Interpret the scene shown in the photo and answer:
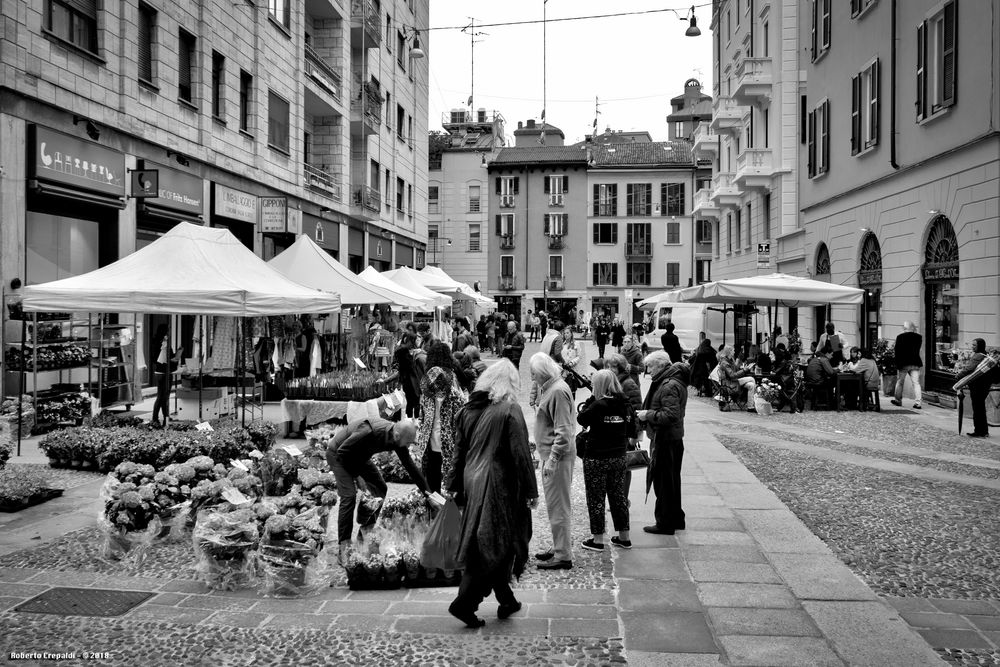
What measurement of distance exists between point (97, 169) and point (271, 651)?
469 inches

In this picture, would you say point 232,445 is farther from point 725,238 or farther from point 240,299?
point 725,238

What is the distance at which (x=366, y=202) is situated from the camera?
96.8ft

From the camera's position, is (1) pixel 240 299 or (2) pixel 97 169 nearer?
(1) pixel 240 299

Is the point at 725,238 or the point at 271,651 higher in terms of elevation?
the point at 725,238

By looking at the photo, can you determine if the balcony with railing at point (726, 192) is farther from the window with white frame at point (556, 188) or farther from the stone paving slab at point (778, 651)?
the stone paving slab at point (778, 651)

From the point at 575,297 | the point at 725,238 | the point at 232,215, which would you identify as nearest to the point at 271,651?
the point at 232,215

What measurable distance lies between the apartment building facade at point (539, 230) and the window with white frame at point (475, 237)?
2.77 metres

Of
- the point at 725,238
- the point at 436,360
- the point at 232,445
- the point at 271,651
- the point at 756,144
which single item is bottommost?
the point at 271,651

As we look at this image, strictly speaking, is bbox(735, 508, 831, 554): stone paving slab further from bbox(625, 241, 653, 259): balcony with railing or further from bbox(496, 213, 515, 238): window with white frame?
bbox(625, 241, 653, 259): balcony with railing

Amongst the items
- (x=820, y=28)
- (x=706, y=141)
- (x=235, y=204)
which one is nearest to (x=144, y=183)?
(x=235, y=204)

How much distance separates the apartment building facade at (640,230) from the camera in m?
60.5

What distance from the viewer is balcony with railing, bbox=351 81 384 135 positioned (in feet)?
93.9

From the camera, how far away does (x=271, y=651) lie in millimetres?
4645

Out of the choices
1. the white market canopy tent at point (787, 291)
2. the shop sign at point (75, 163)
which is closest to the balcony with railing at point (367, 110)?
the shop sign at point (75, 163)
